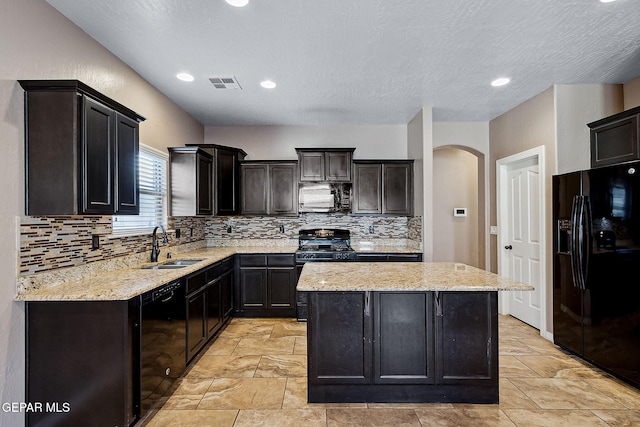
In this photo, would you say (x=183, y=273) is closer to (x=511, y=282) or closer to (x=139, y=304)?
(x=139, y=304)

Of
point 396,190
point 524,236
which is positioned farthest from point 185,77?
point 524,236

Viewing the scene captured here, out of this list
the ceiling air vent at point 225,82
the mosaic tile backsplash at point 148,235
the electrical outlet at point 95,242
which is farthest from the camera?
the ceiling air vent at point 225,82

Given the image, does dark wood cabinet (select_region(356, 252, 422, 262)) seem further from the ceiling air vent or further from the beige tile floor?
the ceiling air vent

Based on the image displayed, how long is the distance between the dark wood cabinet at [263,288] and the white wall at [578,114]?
3.53m

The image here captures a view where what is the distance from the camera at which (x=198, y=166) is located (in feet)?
13.0

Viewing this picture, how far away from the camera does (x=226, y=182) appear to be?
457 cm

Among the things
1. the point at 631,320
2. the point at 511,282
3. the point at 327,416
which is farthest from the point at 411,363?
the point at 631,320

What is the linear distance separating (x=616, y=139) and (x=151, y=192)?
4696 millimetres

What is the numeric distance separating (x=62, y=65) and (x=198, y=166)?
1.76 meters

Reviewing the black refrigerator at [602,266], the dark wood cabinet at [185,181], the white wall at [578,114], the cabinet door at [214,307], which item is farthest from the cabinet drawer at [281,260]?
the white wall at [578,114]

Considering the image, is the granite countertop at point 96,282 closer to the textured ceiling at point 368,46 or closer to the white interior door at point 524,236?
the textured ceiling at point 368,46

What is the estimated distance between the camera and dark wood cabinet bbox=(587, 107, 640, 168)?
108 inches

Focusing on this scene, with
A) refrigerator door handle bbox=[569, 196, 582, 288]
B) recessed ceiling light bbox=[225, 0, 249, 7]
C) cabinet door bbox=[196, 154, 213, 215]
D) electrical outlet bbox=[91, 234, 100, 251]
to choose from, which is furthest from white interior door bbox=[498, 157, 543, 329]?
electrical outlet bbox=[91, 234, 100, 251]

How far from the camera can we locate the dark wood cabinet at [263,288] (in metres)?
4.44
